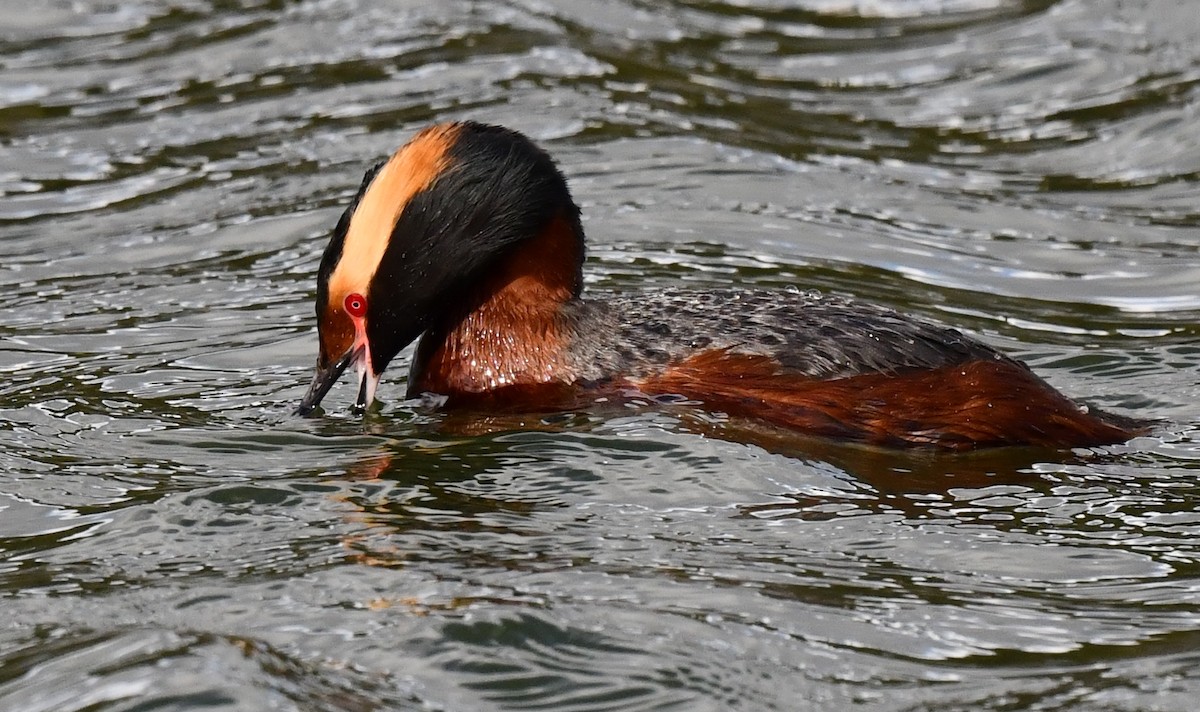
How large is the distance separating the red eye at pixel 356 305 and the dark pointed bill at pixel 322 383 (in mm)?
195

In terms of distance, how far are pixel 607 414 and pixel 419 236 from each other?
1.10 meters

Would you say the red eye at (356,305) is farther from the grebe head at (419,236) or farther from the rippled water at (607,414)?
the rippled water at (607,414)

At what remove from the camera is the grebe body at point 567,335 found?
7.43m

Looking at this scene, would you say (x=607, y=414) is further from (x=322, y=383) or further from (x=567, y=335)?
(x=322, y=383)

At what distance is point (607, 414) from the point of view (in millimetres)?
7641

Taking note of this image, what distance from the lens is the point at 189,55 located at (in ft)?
47.1

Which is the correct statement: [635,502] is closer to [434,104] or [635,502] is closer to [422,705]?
[422,705]

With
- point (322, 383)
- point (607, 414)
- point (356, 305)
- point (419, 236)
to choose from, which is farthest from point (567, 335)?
point (322, 383)

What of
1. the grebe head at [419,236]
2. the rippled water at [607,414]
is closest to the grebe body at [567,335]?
the grebe head at [419,236]

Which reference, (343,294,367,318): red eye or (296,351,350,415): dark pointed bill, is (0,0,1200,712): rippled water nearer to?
(296,351,350,415): dark pointed bill

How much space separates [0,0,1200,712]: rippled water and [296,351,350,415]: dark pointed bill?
5.5 inches

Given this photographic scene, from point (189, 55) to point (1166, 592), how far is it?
1006 centimetres

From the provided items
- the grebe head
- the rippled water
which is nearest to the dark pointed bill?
the grebe head

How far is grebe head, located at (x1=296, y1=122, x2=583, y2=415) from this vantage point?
7.85 meters
